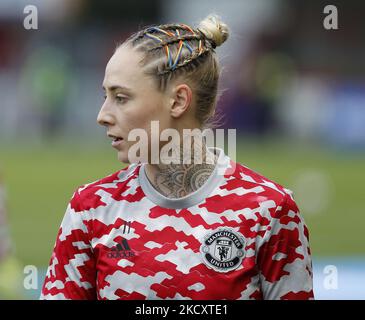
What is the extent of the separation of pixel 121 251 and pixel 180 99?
21.3 inches

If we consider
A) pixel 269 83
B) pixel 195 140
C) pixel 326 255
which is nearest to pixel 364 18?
pixel 269 83

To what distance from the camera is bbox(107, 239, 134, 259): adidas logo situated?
10.6 feet

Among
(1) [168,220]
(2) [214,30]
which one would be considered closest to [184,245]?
(1) [168,220]

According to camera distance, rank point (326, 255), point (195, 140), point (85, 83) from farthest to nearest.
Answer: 1. point (85, 83)
2. point (326, 255)
3. point (195, 140)

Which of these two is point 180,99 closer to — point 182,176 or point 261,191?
point 182,176

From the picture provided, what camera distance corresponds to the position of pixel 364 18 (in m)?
28.1

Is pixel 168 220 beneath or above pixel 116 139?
beneath

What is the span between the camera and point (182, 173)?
3.40 meters

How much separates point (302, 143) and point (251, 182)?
19.5 metres

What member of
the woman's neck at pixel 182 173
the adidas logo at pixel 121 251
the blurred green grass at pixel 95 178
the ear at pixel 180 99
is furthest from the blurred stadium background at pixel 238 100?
the adidas logo at pixel 121 251

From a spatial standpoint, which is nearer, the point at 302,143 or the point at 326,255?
the point at 326,255

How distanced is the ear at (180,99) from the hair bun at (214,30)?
20 cm

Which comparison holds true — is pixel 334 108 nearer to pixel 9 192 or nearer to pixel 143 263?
pixel 9 192
